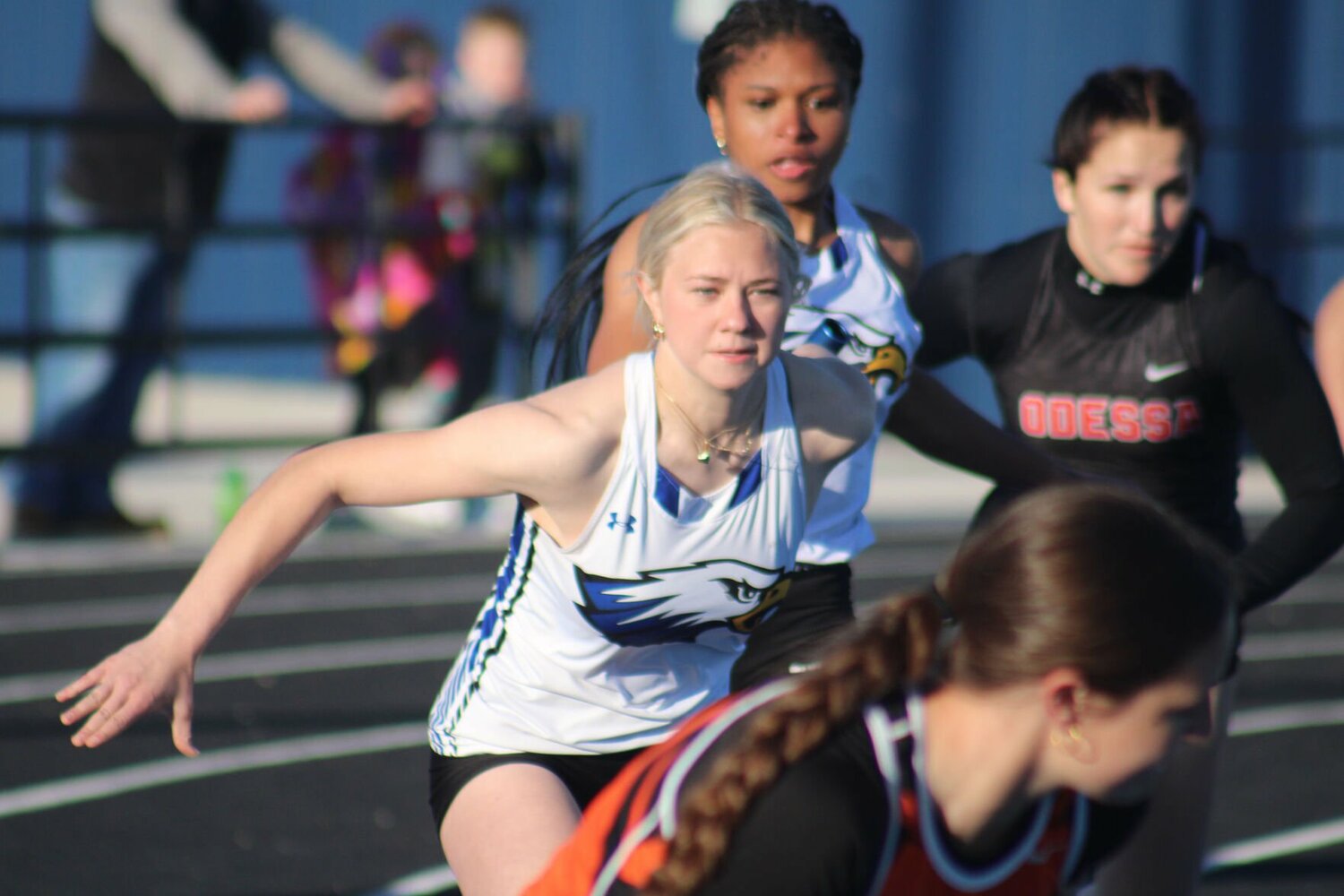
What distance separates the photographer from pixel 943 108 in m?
13.4

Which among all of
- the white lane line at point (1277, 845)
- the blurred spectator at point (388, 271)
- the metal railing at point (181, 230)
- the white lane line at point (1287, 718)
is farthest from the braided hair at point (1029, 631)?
the blurred spectator at point (388, 271)

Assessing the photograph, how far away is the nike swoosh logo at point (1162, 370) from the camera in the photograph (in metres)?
3.58

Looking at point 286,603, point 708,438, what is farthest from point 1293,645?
point 708,438

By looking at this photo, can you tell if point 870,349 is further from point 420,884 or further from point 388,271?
point 388,271

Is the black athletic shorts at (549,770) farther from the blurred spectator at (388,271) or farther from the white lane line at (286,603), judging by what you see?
the blurred spectator at (388,271)

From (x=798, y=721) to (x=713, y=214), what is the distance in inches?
44.0

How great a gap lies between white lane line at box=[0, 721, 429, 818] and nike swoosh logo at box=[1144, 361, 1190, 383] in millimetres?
3179

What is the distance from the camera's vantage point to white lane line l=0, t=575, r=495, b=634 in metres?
7.86

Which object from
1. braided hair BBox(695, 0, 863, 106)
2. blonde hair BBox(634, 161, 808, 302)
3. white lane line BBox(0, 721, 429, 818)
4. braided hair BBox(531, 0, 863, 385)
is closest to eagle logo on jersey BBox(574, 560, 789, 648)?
blonde hair BBox(634, 161, 808, 302)

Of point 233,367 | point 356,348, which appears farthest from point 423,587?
point 233,367

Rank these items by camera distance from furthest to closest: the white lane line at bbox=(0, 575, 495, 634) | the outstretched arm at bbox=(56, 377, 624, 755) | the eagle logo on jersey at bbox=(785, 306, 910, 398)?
the white lane line at bbox=(0, 575, 495, 634) → the eagle logo on jersey at bbox=(785, 306, 910, 398) → the outstretched arm at bbox=(56, 377, 624, 755)

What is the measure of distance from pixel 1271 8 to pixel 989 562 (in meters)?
13.3

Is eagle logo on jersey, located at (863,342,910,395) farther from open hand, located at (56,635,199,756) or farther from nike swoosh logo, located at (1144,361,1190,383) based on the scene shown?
open hand, located at (56,635,199,756)

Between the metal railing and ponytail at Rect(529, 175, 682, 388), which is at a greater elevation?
ponytail at Rect(529, 175, 682, 388)
